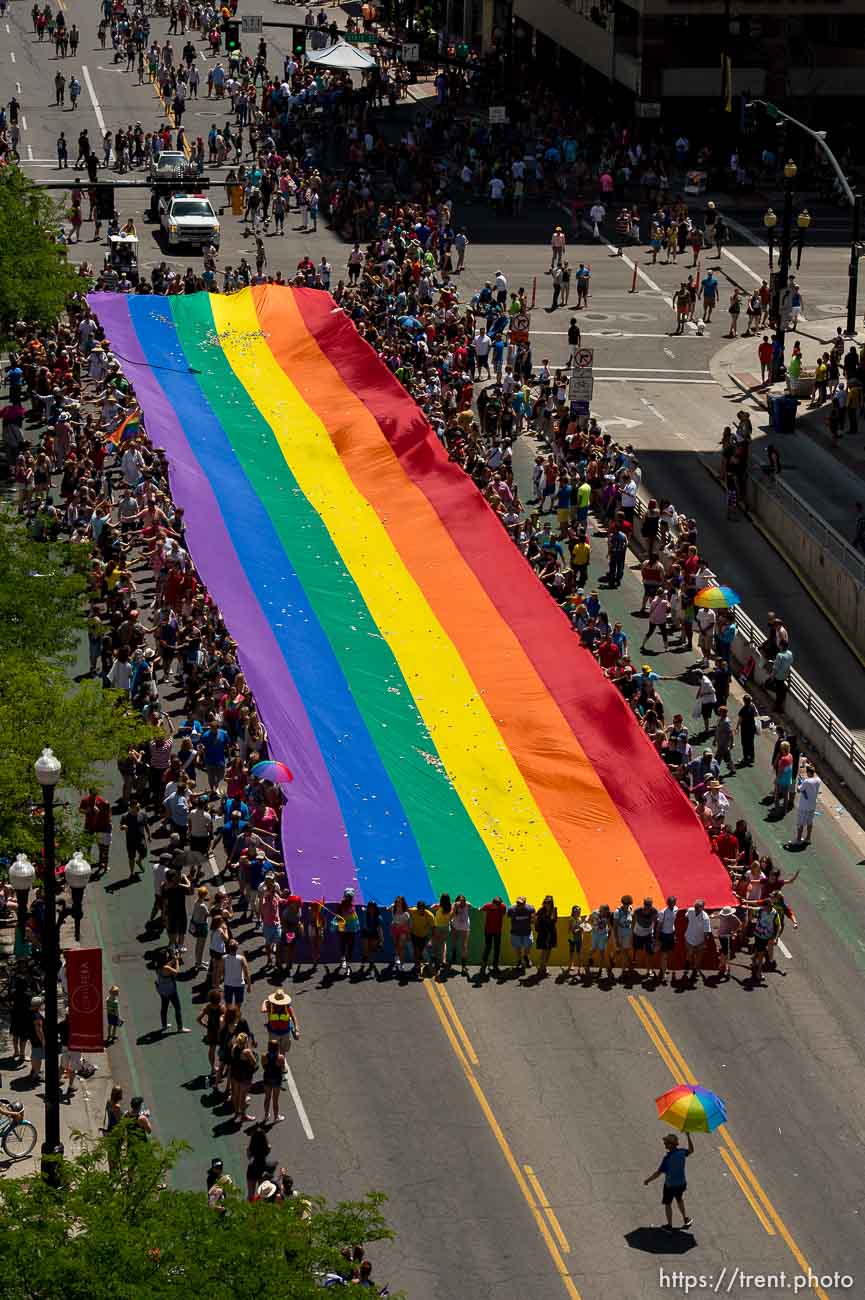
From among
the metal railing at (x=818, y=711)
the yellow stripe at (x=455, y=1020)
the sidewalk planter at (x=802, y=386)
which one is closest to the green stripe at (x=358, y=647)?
the yellow stripe at (x=455, y=1020)

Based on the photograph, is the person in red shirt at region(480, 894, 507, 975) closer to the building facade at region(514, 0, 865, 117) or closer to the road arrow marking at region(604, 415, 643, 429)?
the road arrow marking at region(604, 415, 643, 429)

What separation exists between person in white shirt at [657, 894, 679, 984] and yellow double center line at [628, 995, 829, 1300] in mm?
765

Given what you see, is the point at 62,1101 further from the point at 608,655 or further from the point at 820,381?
the point at 820,381

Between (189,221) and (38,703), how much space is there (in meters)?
44.7

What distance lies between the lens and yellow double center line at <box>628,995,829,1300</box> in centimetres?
3169

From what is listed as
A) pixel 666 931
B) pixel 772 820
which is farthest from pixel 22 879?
pixel 772 820

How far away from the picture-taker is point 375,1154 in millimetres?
33094

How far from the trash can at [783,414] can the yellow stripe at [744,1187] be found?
110 feet

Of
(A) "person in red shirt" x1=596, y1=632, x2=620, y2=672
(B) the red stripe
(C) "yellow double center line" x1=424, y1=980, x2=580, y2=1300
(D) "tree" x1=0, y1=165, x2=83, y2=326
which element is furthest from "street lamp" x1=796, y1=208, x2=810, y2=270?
(C) "yellow double center line" x1=424, y1=980, x2=580, y2=1300

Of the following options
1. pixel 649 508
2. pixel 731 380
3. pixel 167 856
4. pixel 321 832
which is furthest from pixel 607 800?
pixel 731 380

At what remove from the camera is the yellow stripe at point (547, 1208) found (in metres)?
31.4

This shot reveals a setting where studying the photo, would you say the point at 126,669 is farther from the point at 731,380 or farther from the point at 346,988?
the point at 731,380

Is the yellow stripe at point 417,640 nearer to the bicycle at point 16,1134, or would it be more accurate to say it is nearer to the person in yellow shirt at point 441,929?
the person in yellow shirt at point 441,929

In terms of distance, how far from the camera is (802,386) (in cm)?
6744
